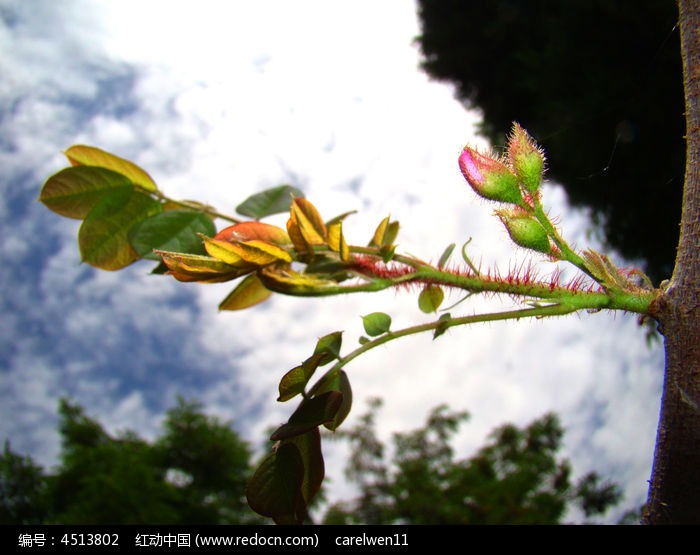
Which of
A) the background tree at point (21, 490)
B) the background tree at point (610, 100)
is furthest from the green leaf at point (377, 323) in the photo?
the background tree at point (21, 490)

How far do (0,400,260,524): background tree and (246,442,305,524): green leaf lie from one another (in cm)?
547

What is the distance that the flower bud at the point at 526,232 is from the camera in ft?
1.43

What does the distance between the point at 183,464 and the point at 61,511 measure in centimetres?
157

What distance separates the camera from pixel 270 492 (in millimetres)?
456

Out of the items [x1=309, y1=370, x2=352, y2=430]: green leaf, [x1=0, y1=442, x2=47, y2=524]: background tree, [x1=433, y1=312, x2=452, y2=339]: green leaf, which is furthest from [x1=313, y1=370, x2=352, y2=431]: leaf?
[x1=0, y1=442, x2=47, y2=524]: background tree

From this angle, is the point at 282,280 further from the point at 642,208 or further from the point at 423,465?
the point at 423,465

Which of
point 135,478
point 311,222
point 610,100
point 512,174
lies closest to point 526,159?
point 512,174

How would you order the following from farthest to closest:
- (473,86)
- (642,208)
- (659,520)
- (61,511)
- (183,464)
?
1. (183,464)
2. (61,511)
3. (473,86)
4. (642,208)
5. (659,520)

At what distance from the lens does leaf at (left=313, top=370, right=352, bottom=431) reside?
1.55ft

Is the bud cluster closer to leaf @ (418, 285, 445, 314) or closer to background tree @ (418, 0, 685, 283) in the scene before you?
leaf @ (418, 285, 445, 314)

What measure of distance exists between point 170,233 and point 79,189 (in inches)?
5.6

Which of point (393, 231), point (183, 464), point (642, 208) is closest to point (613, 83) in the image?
point (642, 208)

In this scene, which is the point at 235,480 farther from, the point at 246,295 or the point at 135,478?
the point at 246,295

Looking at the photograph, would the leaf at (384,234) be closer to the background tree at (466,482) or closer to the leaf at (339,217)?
the leaf at (339,217)
